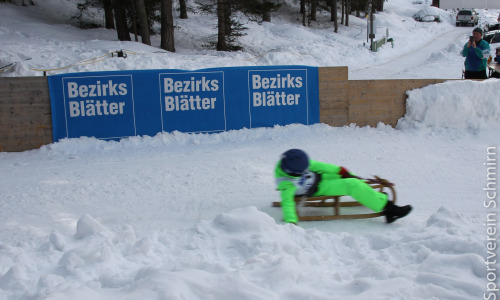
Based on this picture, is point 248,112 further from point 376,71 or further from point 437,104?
point 376,71

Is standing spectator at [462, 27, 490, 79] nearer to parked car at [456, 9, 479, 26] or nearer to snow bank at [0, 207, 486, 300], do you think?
snow bank at [0, 207, 486, 300]

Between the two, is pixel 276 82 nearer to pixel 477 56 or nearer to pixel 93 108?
pixel 93 108

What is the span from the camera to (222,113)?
409 inches

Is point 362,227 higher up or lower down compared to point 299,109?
lower down

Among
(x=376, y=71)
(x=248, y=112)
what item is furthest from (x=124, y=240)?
(x=376, y=71)

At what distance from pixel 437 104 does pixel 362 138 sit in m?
2.05

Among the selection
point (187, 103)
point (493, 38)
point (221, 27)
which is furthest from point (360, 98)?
point (493, 38)

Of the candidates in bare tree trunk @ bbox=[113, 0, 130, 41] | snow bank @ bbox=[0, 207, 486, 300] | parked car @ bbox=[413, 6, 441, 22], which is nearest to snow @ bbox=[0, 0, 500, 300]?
snow bank @ bbox=[0, 207, 486, 300]

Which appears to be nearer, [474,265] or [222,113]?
[474,265]

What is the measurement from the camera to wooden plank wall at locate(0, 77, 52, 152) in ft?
31.2

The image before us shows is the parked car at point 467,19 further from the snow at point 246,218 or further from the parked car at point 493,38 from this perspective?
the snow at point 246,218

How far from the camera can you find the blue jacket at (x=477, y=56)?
10891 mm

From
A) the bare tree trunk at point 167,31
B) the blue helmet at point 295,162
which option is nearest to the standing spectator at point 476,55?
the blue helmet at point 295,162

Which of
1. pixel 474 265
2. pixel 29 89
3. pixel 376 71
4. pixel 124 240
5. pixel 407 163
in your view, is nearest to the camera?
pixel 474 265
